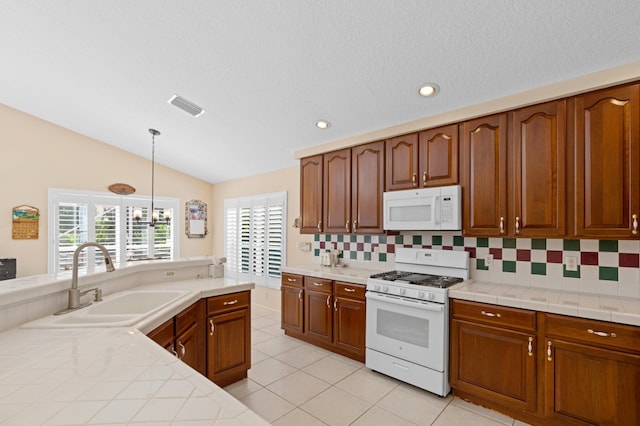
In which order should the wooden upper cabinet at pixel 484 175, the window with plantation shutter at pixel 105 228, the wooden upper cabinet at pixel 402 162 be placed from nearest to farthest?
the wooden upper cabinet at pixel 484 175, the wooden upper cabinet at pixel 402 162, the window with plantation shutter at pixel 105 228

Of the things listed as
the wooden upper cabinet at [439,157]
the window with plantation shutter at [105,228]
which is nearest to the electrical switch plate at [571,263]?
the wooden upper cabinet at [439,157]

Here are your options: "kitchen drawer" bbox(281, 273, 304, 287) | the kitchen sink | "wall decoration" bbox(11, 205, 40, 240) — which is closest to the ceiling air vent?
the kitchen sink

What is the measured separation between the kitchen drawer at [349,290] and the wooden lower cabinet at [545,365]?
0.91 m

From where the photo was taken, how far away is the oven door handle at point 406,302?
8.18 ft

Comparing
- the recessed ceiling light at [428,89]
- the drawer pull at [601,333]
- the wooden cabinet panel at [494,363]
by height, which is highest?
the recessed ceiling light at [428,89]

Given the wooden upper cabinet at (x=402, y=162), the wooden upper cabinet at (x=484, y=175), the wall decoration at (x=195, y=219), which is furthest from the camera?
the wall decoration at (x=195, y=219)

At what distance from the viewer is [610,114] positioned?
2121 mm

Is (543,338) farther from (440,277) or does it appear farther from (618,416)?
(440,277)

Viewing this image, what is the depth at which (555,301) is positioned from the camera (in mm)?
2148

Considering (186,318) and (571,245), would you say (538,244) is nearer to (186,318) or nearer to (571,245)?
(571,245)

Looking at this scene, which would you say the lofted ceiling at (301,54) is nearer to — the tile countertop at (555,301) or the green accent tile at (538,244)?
the green accent tile at (538,244)

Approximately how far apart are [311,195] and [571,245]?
8.86 feet

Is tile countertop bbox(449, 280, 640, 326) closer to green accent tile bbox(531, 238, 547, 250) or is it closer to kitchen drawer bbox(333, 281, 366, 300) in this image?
green accent tile bbox(531, 238, 547, 250)

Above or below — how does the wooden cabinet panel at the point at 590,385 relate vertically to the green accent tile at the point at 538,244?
below
